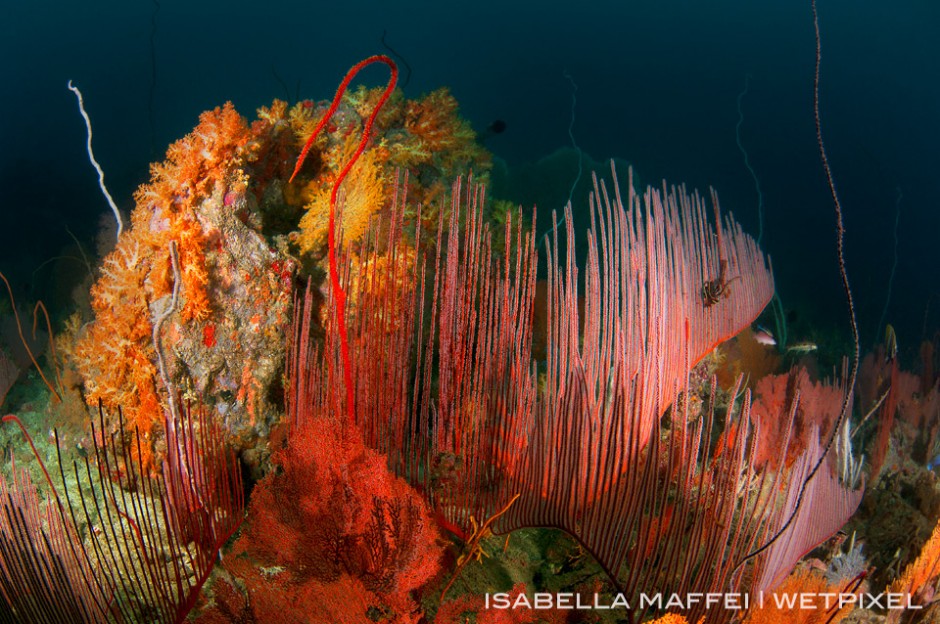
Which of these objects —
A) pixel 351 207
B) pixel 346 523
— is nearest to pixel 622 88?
pixel 351 207

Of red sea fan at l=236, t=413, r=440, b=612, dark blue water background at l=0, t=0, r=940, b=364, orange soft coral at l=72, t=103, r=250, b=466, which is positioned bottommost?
red sea fan at l=236, t=413, r=440, b=612

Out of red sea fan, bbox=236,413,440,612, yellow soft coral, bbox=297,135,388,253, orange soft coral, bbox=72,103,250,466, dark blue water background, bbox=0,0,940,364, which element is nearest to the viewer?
red sea fan, bbox=236,413,440,612

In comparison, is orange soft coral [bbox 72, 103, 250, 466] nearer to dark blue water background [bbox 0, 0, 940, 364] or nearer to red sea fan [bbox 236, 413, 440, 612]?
red sea fan [bbox 236, 413, 440, 612]

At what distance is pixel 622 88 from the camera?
3119 cm

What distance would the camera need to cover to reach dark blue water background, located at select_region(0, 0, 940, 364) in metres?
21.5

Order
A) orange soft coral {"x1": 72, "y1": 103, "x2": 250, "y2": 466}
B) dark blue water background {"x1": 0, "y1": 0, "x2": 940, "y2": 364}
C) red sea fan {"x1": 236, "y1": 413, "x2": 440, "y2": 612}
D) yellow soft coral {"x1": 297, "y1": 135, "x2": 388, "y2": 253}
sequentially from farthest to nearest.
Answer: dark blue water background {"x1": 0, "y1": 0, "x2": 940, "y2": 364} < yellow soft coral {"x1": 297, "y1": 135, "x2": 388, "y2": 253} < orange soft coral {"x1": 72, "y1": 103, "x2": 250, "y2": 466} < red sea fan {"x1": 236, "y1": 413, "x2": 440, "y2": 612}

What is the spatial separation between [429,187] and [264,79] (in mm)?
32470

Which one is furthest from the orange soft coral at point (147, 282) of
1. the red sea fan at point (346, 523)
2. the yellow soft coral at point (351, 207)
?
the red sea fan at point (346, 523)

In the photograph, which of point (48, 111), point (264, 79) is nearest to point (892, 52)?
point (264, 79)

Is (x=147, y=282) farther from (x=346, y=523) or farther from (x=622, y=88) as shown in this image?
(x=622, y=88)

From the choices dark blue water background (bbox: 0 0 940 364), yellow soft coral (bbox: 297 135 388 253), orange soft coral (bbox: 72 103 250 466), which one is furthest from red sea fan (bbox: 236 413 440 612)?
dark blue water background (bbox: 0 0 940 364)

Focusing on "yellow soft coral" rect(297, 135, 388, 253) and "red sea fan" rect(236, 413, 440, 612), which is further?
"yellow soft coral" rect(297, 135, 388, 253)

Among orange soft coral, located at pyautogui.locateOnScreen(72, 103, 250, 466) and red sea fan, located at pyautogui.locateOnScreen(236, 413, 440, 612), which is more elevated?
orange soft coral, located at pyautogui.locateOnScreen(72, 103, 250, 466)

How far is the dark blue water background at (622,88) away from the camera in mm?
21500
